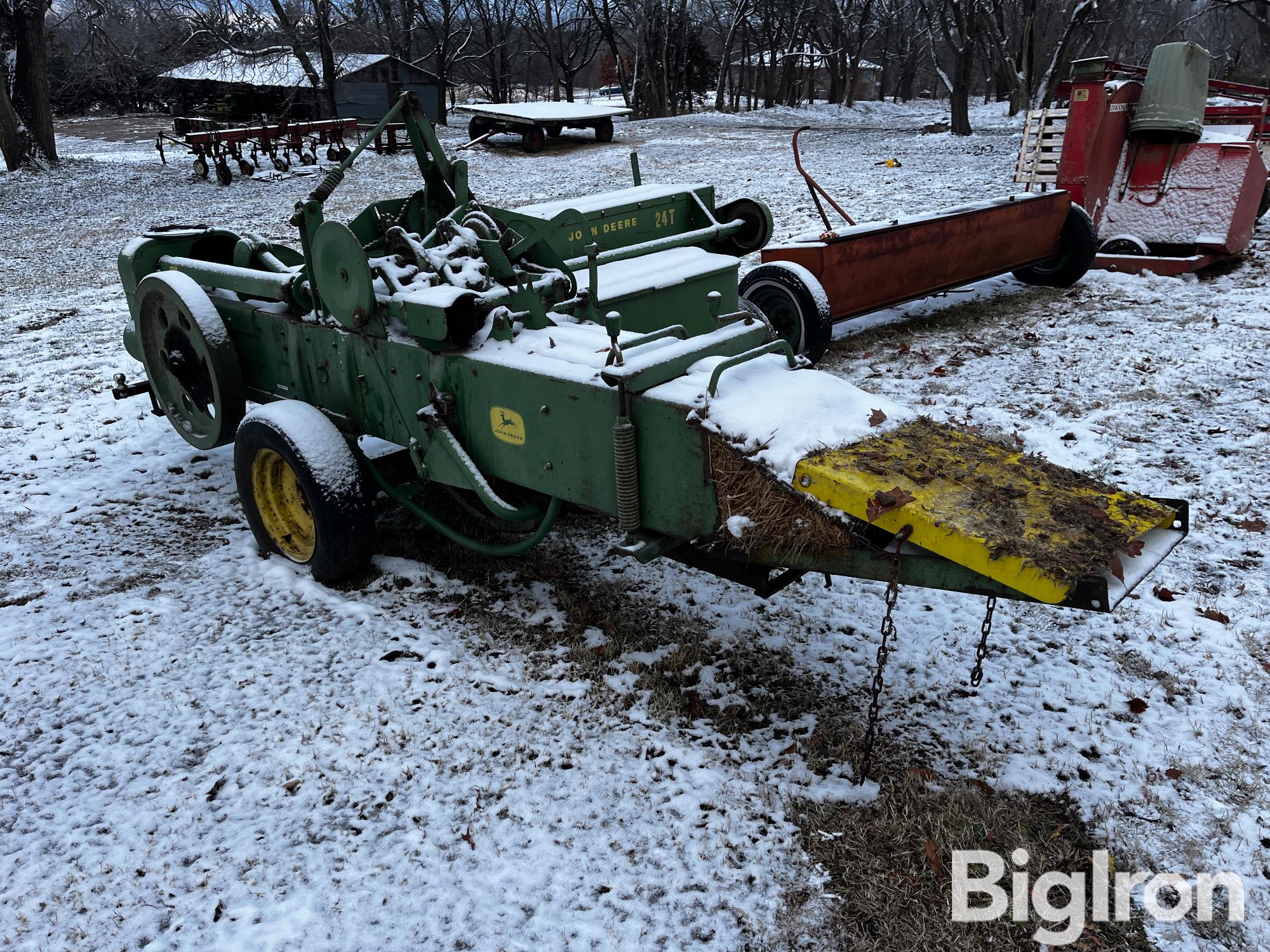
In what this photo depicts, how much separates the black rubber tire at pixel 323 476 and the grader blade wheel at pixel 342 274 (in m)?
0.53

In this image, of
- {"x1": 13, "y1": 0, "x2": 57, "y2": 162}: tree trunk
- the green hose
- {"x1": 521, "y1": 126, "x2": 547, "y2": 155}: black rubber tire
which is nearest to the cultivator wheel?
the green hose

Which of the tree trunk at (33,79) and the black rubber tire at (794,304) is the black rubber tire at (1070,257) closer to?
the black rubber tire at (794,304)

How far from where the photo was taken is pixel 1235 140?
9.68 metres

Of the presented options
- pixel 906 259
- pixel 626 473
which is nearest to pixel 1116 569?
pixel 626 473

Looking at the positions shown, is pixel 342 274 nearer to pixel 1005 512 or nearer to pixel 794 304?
pixel 1005 512

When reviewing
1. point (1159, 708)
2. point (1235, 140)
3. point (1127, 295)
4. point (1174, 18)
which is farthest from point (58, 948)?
point (1174, 18)

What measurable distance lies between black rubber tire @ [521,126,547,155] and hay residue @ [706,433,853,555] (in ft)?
81.3

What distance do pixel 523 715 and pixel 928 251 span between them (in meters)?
6.18

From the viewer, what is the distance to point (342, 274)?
4.06 m

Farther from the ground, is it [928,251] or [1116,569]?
[1116,569]

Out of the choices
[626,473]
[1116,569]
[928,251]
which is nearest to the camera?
[1116,569]

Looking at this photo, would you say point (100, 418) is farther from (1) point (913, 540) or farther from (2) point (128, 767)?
(1) point (913, 540)

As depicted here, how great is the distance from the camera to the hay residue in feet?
9.43

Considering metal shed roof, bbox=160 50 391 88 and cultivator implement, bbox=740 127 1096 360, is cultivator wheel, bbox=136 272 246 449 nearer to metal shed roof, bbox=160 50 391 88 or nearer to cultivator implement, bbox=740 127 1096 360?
cultivator implement, bbox=740 127 1096 360
